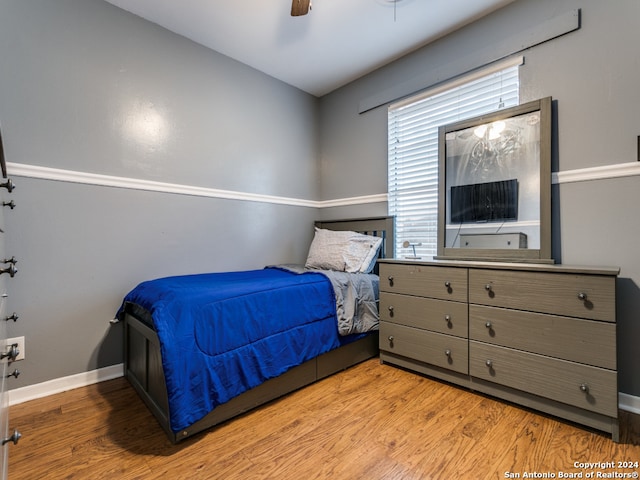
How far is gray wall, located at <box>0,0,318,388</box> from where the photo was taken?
1.75 metres

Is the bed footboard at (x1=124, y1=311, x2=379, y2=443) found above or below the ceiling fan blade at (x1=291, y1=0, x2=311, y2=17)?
below

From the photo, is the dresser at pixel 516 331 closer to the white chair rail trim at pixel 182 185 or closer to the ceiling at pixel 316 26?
the white chair rail trim at pixel 182 185

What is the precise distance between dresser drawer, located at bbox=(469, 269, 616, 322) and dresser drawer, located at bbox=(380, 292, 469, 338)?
0.12 meters

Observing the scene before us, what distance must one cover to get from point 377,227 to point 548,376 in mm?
1585

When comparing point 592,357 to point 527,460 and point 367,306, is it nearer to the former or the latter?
point 527,460

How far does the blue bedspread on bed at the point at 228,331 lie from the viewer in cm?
132

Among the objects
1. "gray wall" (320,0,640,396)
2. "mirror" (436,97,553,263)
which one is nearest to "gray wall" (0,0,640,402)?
"gray wall" (320,0,640,396)

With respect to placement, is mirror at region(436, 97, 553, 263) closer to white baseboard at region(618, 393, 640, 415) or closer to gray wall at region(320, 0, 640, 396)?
gray wall at region(320, 0, 640, 396)

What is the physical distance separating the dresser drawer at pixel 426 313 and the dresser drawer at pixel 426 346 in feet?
0.13

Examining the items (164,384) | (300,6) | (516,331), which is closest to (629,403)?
(516,331)

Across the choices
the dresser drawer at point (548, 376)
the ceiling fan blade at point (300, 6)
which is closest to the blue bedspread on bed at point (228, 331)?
the dresser drawer at point (548, 376)

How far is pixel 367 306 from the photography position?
2184mm

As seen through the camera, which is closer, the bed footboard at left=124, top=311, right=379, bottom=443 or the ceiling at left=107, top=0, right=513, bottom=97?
the bed footboard at left=124, top=311, right=379, bottom=443

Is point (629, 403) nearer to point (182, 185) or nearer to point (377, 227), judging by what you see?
point (377, 227)
